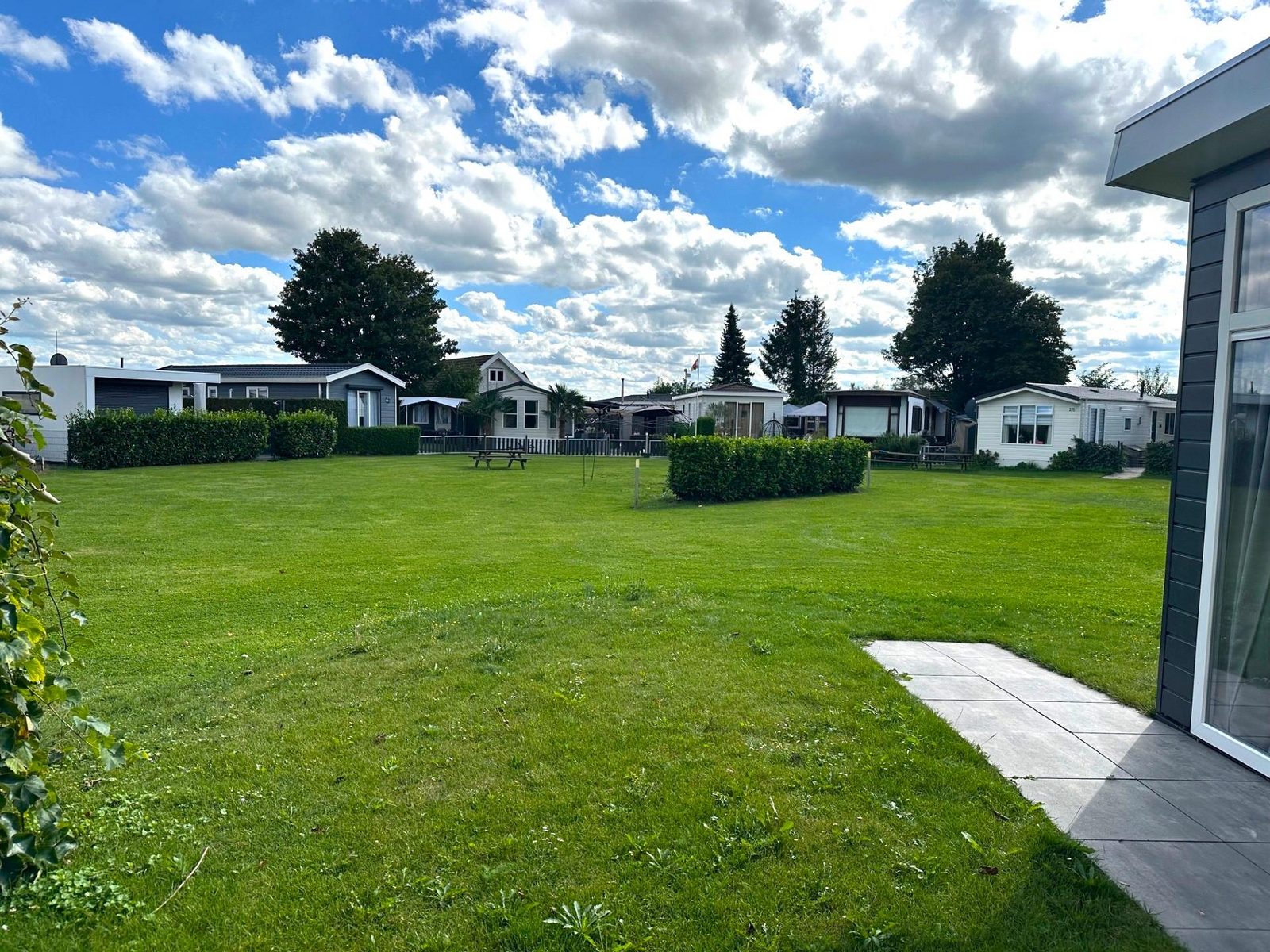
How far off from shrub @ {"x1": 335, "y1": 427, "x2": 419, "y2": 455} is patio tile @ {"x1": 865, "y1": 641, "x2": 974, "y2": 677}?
27.2m

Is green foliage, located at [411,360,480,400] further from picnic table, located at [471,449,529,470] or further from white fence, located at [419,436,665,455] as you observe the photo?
picnic table, located at [471,449,529,470]

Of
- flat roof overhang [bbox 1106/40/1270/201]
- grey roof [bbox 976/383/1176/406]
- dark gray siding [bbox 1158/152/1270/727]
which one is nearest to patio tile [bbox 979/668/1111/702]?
dark gray siding [bbox 1158/152/1270/727]

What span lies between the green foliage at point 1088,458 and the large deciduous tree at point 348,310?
117ft

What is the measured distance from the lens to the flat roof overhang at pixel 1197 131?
301 centimetres

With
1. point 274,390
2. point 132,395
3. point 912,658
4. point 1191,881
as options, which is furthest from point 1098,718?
point 274,390

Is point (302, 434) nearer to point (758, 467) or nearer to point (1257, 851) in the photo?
point (758, 467)

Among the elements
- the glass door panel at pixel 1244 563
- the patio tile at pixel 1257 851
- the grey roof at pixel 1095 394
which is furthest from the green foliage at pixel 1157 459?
the patio tile at pixel 1257 851

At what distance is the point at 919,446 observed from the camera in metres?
31.6

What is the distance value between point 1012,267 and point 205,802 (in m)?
51.6

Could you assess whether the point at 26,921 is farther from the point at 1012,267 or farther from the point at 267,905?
the point at 1012,267

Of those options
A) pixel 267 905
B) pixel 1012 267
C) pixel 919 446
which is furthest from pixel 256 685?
pixel 1012 267

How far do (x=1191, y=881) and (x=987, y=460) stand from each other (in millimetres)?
31196

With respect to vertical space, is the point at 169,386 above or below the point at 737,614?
above

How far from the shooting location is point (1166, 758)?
3.57 metres
